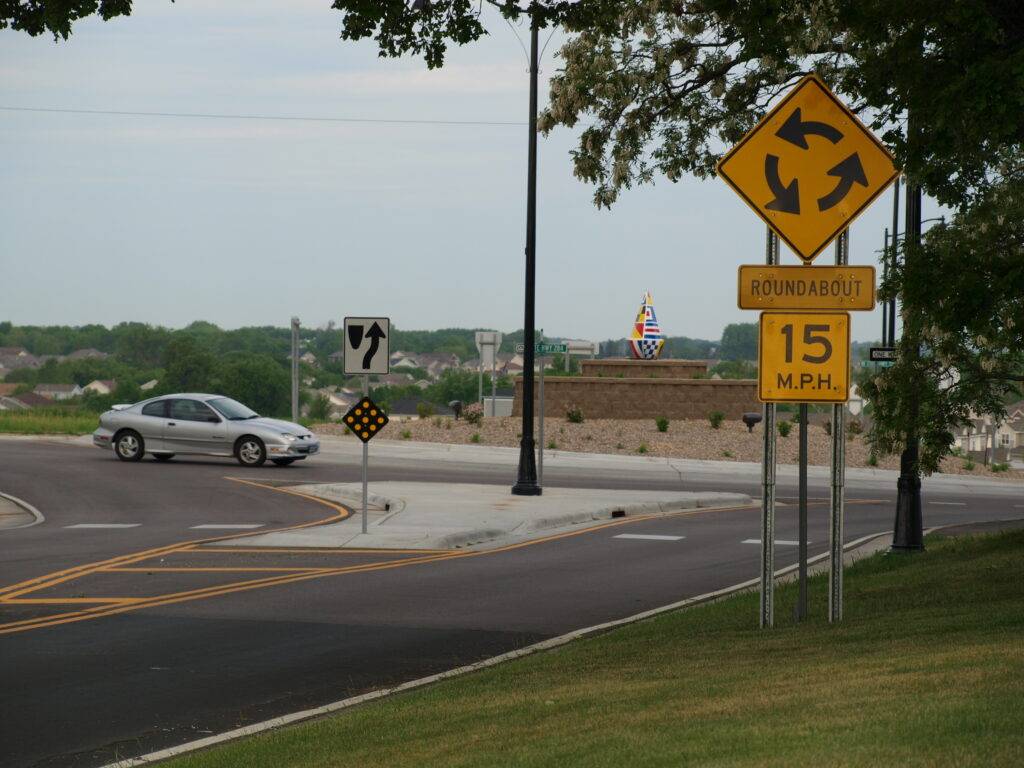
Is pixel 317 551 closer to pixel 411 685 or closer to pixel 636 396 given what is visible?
pixel 411 685

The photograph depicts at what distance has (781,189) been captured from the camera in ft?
33.2

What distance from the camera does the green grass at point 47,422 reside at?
40844mm

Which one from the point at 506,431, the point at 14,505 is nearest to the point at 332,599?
the point at 14,505

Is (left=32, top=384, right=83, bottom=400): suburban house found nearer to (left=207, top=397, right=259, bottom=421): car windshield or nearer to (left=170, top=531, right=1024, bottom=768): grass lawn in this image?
(left=207, top=397, right=259, bottom=421): car windshield

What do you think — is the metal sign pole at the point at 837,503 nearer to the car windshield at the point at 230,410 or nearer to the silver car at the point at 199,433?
the silver car at the point at 199,433

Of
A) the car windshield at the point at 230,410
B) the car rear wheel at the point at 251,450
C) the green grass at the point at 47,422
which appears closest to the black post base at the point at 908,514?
the car rear wheel at the point at 251,450

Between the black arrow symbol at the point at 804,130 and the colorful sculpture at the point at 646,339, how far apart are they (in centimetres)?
3768

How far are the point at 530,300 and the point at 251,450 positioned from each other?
26.4ft

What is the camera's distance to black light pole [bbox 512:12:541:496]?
2417 cm

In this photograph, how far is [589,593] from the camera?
13992 mm

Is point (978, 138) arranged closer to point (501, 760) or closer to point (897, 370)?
point (897, 370)

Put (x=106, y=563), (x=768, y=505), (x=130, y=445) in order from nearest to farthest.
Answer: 1. (x=768, y=505)
2. (x=106, y=563)
3. (x=130, y=445)

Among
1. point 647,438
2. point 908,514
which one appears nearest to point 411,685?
point 908,514

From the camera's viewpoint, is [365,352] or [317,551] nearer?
[317,551]
